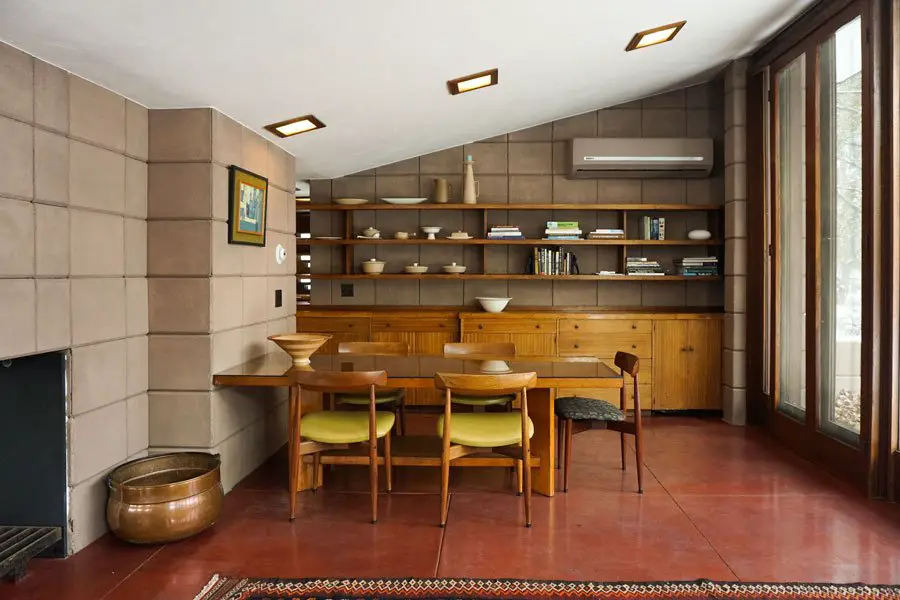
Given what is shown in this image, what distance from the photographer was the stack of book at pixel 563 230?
6500mm

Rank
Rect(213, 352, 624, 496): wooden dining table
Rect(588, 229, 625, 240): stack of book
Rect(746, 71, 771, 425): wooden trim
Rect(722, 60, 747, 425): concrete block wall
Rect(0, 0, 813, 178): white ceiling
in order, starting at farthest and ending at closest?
Rect(588, 229, 625, 240): stack of book → Rect(722, 60, 747, 425): concrete block wall → Rect(746, 71, 771, 425): wooden trim → Rect(213, 352, 624, 496): wooden dining table → Rect(0, 0, 813, 178): white ceiling

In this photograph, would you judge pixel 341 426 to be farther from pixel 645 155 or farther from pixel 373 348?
pixel 645 155

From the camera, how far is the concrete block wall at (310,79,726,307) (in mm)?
6680

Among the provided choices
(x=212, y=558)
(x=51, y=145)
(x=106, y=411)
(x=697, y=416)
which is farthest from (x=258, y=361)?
(x=697, y=416)

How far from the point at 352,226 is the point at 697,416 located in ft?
12.5

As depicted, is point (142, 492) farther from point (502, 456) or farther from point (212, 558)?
point (502, 456)

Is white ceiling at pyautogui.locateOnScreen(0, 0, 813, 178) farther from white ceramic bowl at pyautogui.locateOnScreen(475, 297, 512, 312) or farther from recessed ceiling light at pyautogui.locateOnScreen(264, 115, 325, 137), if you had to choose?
white ceramic bowl at pyautogui.locateOnScreen(475, 297, 512, 312)

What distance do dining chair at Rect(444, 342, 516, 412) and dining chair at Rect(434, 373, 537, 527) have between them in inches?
29.5

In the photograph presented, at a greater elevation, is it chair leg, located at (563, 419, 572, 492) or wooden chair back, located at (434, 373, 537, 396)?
wooden chair back, located at (434, 373, 537, 396)

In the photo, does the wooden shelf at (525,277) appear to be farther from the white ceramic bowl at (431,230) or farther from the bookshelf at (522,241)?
the white ceramic bowl at (431,230)

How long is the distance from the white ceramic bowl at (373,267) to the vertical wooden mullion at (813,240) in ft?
12.3

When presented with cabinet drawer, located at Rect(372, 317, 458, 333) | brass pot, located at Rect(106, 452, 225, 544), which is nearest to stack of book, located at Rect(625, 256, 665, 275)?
cabinet drawer, located at Rect(372, 317, 458, 333)

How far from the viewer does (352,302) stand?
703 centimetres

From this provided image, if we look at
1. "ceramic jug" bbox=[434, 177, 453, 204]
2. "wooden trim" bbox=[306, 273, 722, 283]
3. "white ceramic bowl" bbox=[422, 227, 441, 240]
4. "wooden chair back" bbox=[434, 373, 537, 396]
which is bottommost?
"wooden chair back" bbox=[434, 373, 537, 396]
